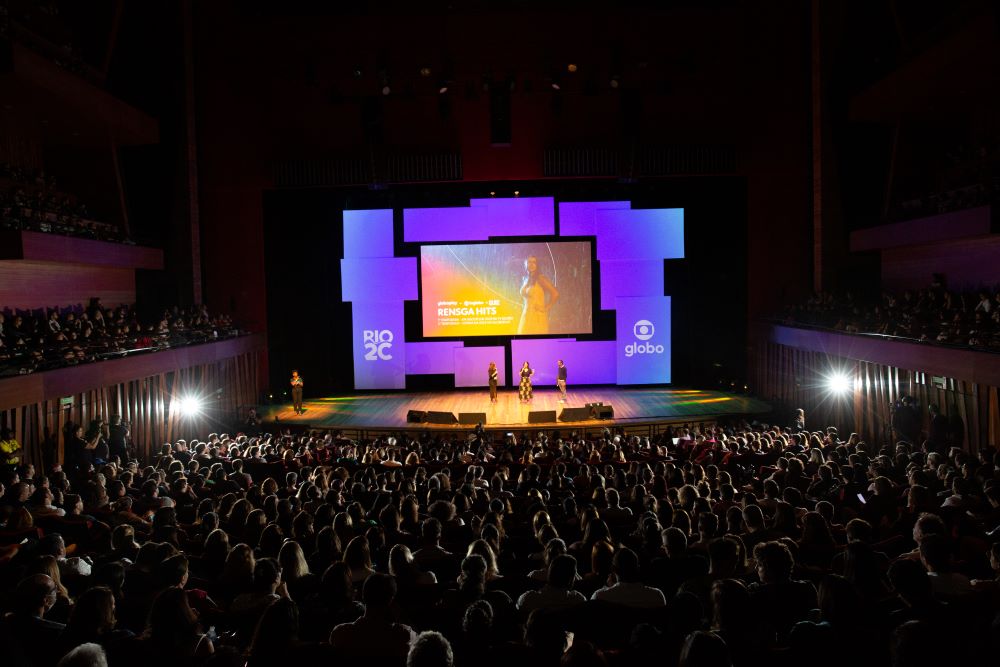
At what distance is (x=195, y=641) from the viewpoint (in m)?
3.15

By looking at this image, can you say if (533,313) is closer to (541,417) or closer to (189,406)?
(541,417)

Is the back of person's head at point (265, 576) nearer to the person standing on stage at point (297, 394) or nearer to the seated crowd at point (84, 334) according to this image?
the seated crowd at point (84, 334)

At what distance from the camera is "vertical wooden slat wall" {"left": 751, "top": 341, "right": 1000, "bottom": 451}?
11.9 m

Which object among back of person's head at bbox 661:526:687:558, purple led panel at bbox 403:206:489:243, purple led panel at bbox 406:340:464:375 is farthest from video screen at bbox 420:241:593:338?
back of person's head at bbox 661:526:687:558

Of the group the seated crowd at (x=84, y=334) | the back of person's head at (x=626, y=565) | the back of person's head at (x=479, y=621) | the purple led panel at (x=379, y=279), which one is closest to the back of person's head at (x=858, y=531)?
the back of person's head at (x=626, y=565)

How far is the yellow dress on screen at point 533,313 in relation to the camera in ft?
68.9

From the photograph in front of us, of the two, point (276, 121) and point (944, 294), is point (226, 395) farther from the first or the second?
point (944, 294)

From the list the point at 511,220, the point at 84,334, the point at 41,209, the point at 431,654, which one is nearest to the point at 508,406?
the point at 511,220

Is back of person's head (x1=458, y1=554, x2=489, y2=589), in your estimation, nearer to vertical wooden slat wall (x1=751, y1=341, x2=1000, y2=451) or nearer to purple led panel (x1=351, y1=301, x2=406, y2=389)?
vertical wooden slat wall (x1=751, y1=341, x2=1000, y2=451)

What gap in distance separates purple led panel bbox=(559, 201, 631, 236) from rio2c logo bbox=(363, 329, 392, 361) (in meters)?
6.48

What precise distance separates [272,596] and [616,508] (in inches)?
135

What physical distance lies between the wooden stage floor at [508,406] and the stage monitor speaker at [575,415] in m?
0.26

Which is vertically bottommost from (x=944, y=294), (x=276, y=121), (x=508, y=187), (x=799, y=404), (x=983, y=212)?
(x=799, y=404)

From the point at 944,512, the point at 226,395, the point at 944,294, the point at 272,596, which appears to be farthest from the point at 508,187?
the point at 272,596
